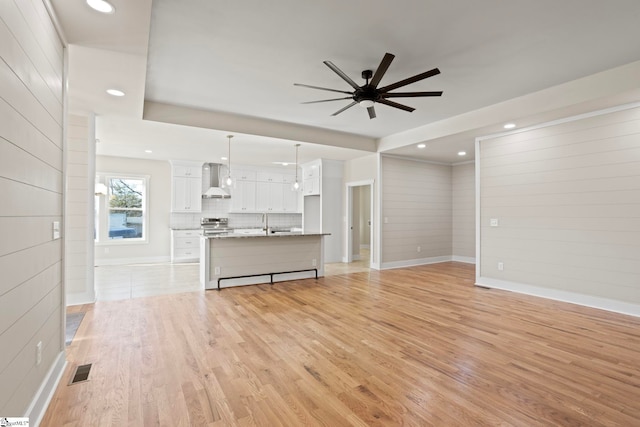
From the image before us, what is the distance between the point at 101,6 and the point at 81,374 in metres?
2.74

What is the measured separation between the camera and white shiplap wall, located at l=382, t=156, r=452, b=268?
7.19 meters

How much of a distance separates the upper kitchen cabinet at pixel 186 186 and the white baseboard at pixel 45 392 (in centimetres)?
605

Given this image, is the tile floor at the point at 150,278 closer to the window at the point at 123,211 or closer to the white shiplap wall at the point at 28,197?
the window at the point at 123,211

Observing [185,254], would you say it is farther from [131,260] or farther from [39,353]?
[39,353]

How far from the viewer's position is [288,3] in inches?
98.9

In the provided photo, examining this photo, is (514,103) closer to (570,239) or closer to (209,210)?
(570,239)

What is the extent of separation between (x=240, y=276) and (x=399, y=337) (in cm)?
312

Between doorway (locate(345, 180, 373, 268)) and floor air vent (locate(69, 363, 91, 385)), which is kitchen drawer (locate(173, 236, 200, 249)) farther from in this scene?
floor air vent (locate(69, 363, 91, 385))

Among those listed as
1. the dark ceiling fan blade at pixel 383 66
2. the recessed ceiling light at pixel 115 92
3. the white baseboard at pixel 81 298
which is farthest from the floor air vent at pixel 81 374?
the dark ceiling fan blade at pixel 383 66

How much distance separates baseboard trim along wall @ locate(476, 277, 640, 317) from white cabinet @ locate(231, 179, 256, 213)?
6.19 meters

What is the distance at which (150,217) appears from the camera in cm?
816

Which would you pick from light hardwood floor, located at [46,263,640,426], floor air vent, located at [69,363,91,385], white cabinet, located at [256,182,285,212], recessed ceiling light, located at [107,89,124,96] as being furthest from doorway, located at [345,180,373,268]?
floor air vent, located at [69,363,91,385]

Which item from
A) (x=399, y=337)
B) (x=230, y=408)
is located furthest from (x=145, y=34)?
(x=399, y=337)

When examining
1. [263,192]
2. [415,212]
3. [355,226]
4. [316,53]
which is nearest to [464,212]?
[415,212]
